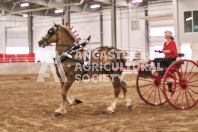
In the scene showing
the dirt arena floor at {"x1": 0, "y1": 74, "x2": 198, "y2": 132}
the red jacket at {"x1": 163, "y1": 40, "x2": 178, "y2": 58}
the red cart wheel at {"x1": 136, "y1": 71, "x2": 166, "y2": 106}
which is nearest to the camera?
the dirt arena floor at {"x1": 0, "y1": 74, "x2": 198, "y2": 132}

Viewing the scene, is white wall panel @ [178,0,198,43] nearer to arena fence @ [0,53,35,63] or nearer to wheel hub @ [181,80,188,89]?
arena fence @ [0,53,35,63]

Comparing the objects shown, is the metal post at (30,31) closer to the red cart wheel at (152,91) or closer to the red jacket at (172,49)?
the red cart wheel at (152,91)

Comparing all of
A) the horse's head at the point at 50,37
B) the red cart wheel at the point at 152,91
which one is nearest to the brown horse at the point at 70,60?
the horse's head at the point at 50,37

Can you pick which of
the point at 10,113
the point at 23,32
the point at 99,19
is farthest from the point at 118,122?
the point at 23,32

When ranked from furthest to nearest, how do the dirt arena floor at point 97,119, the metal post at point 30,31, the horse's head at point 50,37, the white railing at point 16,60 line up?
the metal post at point 30,31
the white railing at point 16,60
the horse's head at point 50,37
the dirt arena floor at point 97,119

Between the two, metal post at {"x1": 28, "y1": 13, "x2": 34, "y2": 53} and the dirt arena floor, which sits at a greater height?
metal post at {"x1": 28, "y1": 13, "x2": 34, "y2": 53}

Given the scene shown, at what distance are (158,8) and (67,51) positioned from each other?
2722cm

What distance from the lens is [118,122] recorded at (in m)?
5.02

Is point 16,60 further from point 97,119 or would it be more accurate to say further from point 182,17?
point 97,119

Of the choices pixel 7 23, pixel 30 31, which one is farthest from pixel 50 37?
pixel 7 23

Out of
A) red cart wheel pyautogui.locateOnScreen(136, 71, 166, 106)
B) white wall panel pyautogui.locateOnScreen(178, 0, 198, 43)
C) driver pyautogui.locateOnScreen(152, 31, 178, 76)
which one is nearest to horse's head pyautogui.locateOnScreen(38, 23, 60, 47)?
red cart wheel pyautogui.locateOnScreen(136, 71, 166, 106)

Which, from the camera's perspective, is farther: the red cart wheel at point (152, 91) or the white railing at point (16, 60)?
the white railing at point (16, 60)

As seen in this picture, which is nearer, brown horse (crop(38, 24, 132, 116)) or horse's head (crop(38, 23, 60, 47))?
brown horse (crop(38, 24, 132, 116))

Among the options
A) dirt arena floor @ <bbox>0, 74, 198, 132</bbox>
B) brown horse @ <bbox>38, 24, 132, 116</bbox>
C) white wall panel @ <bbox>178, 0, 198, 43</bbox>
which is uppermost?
white wall panel @ <bbox>178, 0, 198, 43</bbox>
